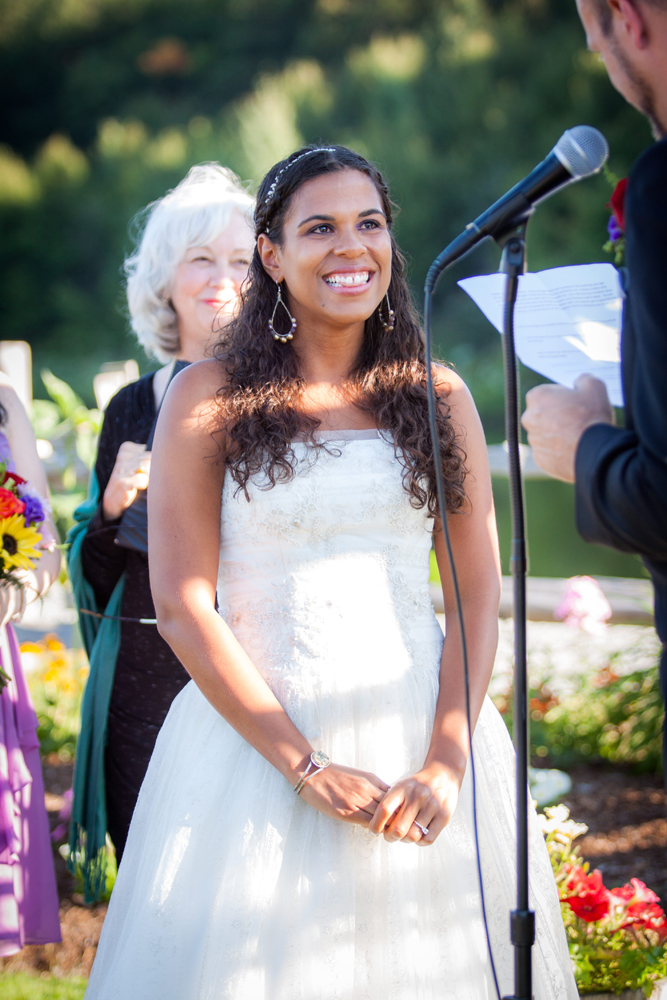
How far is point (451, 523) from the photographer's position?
194 centimetres

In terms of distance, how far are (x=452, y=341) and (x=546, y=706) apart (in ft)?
70.5

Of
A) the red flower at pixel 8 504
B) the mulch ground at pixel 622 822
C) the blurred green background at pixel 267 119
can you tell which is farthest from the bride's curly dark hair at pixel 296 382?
the blurred green background at pixel 267 119

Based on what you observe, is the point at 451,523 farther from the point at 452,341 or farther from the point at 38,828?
the point at 452,341

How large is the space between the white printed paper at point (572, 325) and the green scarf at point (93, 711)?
1.53 m

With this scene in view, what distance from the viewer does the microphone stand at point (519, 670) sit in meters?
1.33

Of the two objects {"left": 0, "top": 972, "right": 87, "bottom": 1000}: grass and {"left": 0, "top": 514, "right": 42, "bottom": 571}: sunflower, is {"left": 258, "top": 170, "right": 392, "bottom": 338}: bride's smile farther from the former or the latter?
{"left": 0, "top": 972, "right": 87, "bottom": 1000}: grass

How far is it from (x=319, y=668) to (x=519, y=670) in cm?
54

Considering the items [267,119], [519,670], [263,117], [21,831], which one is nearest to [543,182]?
[519,670]

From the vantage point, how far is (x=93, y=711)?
8.68 ft

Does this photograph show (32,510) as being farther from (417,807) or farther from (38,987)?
(38,987)

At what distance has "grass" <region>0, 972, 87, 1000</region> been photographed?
2527 mm

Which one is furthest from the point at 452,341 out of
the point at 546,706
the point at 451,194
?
the point at 546,706

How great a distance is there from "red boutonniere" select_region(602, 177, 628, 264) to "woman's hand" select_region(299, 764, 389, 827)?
1.04 m

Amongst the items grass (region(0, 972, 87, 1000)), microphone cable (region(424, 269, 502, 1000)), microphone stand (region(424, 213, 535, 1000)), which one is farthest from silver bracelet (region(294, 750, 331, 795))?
grass (region(0, 972, 87, 1000))
